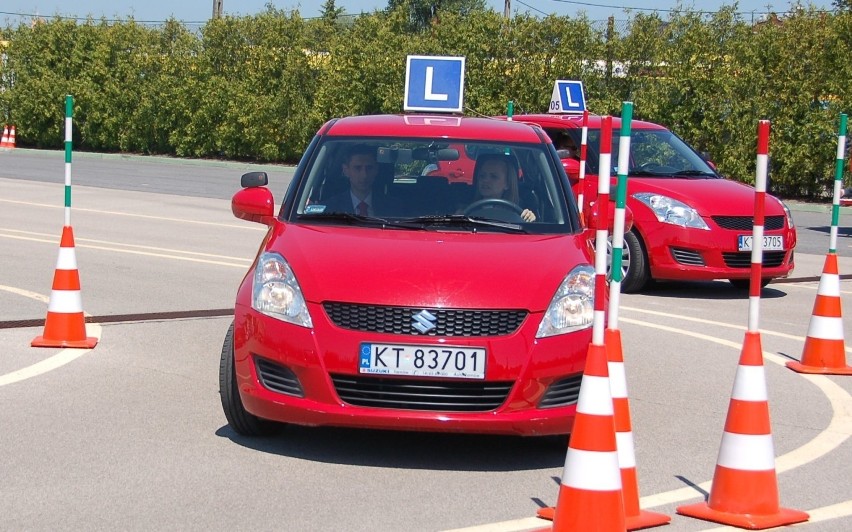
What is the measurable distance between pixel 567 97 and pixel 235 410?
571 inches

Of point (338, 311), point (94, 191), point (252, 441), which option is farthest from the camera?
point (94, 191)

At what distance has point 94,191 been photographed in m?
24.9

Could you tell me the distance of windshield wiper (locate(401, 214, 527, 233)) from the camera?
7.09 metres

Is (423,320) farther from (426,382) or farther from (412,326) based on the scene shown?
(426,382)

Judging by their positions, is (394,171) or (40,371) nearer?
(394,171)

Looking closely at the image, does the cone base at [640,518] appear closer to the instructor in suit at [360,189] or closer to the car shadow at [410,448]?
the car shadow at [410,448]

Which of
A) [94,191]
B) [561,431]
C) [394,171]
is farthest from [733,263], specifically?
[94,191]

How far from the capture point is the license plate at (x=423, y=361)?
6031 mm

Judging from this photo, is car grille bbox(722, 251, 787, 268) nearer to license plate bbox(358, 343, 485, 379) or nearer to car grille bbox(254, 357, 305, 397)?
license plate bbox(358, 343, 485, 379)

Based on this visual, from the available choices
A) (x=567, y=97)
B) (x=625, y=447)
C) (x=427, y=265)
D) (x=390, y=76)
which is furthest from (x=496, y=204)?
(x=390, y=76)

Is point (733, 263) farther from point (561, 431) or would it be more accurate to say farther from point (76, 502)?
point (76, 502)

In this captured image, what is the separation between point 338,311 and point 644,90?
76.5 feet

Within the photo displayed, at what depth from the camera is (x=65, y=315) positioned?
9.05 metres

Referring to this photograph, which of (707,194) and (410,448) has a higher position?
(707,194)
